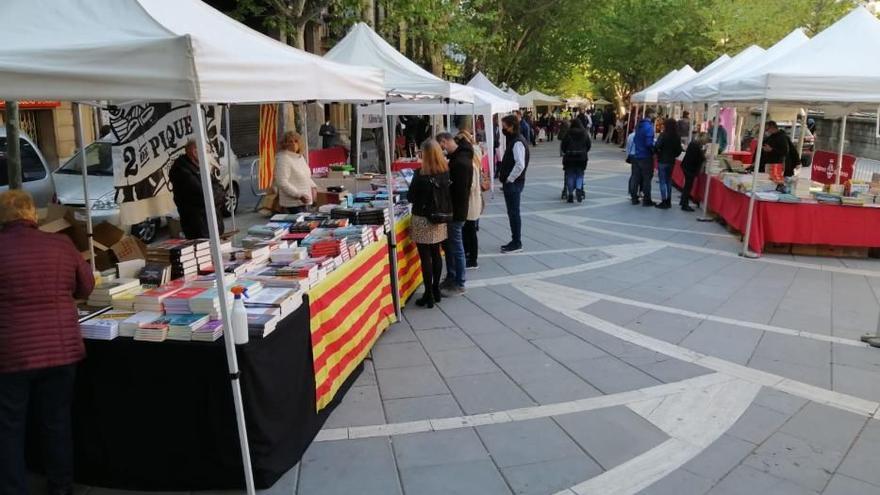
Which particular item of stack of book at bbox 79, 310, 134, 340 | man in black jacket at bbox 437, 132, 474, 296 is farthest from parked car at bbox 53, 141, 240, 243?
stack of book at bbox 79, 310, 134, 340

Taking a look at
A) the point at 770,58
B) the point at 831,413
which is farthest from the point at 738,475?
the point at 770,58

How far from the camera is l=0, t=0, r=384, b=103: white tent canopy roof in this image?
289 cm

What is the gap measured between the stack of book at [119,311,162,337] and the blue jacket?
36.4 feet

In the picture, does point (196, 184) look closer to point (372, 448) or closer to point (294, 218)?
point (294, 218)

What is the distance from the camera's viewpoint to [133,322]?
11.6ft

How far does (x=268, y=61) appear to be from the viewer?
3.68 metres

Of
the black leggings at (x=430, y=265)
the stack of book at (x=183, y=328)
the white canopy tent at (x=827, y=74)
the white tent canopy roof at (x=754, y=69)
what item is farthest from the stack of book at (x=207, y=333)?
the white tent canopy roof at (x=754, y=69)

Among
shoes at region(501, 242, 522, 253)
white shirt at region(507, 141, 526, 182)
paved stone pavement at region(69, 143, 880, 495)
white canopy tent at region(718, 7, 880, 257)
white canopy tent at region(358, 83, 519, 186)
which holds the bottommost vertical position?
paved stone pavement at region(69, 143, 880, 495)

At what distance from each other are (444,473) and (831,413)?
2850 mm

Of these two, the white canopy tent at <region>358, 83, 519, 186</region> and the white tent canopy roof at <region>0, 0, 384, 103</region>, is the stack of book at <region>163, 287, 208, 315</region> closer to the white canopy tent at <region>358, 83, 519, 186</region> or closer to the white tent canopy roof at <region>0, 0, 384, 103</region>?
the white tent canopy roof at <region>0, 0, 384, 103</region>

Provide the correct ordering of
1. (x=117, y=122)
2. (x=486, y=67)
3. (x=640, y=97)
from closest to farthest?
1. (x=117, y=122)
2. (x=640, y=97)
3. (x=486, y=67)

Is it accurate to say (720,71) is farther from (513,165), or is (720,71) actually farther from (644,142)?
(513,165)

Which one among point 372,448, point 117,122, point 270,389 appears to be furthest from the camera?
point 117,122

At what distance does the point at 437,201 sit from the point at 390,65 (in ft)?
10.3
